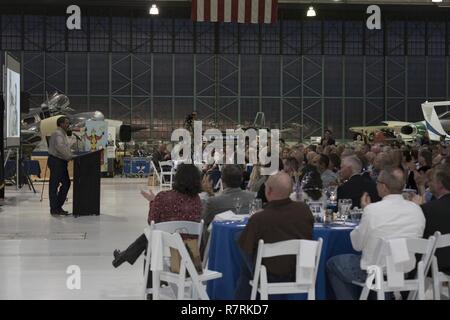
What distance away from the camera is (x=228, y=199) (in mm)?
6859

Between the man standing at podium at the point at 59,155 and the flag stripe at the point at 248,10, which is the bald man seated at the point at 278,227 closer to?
the man standing at podium at the point at 59,155

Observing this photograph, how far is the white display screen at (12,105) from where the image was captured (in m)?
14.9

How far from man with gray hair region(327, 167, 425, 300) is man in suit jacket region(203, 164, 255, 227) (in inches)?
54.5

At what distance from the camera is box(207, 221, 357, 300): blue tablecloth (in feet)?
19.3

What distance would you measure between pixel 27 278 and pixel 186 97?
2459cm

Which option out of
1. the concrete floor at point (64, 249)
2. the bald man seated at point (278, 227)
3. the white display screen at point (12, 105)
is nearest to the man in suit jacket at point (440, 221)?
Answer: the bald man seated at point (278, 227)

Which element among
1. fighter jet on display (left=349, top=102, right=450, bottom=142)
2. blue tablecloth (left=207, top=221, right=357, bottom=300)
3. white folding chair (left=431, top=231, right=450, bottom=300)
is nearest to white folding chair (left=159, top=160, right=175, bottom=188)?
fighter jet on display (left=349, top=102, right=450, bottom=142)

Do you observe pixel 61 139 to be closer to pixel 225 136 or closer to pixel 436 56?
pixel 225 136

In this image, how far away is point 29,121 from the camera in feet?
97.0

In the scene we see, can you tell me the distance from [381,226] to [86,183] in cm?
863

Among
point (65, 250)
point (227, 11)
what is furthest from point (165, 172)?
point (65, 250)

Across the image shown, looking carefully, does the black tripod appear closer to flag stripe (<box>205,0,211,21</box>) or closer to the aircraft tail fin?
flag stripe (<box>205,0,211,21</box>)

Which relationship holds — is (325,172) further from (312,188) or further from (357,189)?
(312,188)
